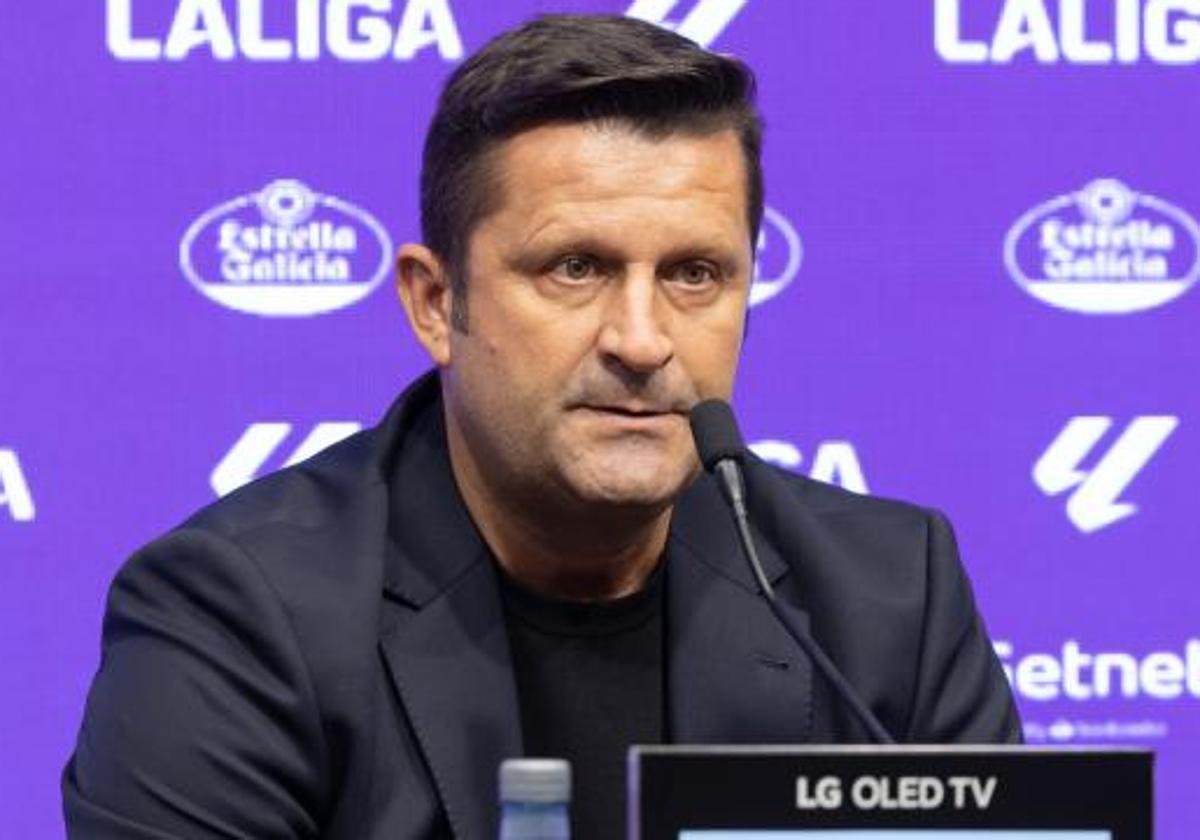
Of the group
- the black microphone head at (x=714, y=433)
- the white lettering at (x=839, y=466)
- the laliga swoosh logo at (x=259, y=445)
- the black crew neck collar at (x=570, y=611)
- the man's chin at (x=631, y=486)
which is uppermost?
the black microphone head at (x=714, y=433)

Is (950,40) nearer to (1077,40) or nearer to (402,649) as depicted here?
(1077,40)

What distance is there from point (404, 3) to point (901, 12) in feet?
1.95

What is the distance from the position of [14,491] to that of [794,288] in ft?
3.06

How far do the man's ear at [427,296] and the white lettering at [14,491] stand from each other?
0.73m

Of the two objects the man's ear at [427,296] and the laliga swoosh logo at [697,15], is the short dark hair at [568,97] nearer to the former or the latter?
the man's ear at [427,296]

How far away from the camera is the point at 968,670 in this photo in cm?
232

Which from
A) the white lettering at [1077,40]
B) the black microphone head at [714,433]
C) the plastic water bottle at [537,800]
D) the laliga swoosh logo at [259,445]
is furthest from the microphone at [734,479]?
the white lettering at [1077,40]

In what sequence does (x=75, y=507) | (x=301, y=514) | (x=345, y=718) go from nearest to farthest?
(x=345, y=718)
(x=301, y=514)
(x=75, y=507)

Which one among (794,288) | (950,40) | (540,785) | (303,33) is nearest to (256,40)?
(303,33)

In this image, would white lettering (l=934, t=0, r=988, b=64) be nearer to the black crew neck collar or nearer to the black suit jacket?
the black suit jacket

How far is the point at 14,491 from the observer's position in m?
2.89

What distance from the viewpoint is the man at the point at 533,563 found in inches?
81.9

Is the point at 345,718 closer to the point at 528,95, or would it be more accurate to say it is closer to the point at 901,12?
the point at 528,95

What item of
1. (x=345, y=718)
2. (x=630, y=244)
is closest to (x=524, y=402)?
(x=630, y=244)
